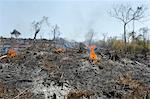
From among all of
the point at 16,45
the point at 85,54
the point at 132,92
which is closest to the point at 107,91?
the point at 132,92

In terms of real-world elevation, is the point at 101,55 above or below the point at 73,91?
above

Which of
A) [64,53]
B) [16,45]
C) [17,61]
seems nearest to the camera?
[17,61]

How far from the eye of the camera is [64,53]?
1395 centimetres

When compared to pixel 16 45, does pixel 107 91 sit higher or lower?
lower

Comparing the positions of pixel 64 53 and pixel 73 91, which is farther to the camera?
pixel 64 53

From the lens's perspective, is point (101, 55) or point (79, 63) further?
point (101, 55)

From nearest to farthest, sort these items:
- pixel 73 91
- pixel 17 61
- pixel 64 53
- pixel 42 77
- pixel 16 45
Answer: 1. pixel 73 91
2. pixel 42 77
3. pixel 17 61
4. pixel 64 53
5. pixel 16 45

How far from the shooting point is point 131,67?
13305mm

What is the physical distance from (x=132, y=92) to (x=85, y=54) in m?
3.68

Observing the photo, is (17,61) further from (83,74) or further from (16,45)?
(16,45)

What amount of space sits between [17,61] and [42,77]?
1835mm

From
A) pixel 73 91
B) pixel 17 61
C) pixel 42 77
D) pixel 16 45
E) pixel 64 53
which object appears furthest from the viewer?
pixel 16 45

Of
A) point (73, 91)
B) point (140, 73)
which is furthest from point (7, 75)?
point (140, 73)

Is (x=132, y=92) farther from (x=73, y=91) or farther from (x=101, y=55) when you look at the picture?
(x=101, y=55)
